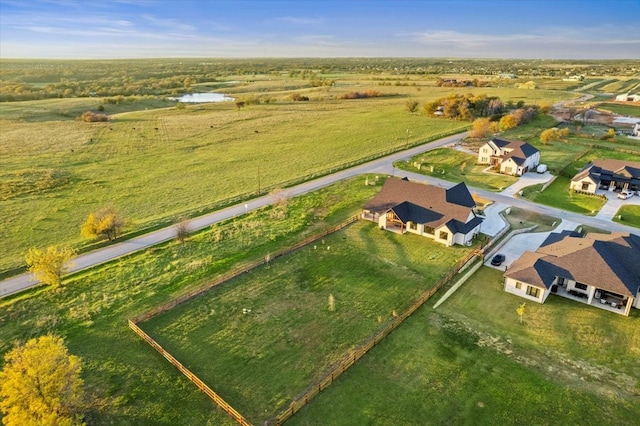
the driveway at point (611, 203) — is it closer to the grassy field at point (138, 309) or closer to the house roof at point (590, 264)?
the house roof at point (590, 264)

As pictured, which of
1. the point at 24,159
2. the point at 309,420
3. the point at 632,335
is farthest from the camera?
the point at 24,159

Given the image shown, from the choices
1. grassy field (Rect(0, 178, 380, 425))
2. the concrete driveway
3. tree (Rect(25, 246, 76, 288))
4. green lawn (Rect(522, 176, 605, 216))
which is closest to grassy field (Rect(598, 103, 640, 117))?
green lawn (Rect(522, 176, 605, 216))

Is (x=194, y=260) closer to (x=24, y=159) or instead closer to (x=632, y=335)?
(x=632, y=335)

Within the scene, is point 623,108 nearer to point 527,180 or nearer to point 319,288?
point 527,180

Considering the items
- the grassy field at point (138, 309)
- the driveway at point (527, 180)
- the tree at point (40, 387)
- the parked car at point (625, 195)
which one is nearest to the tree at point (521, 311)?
the grassy field at point (138, 309)

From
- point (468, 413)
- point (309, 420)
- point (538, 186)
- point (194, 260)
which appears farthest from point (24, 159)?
point (538, 186)
